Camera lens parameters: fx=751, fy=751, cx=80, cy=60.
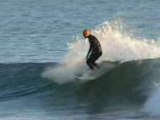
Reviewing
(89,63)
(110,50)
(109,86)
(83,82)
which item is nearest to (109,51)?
(110,50)

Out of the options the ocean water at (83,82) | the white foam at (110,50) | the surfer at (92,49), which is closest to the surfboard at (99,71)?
the ocean water at (83,82)

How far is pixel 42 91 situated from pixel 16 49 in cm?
1425

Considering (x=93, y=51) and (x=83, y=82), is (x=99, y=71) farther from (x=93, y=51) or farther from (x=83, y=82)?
(x=93, y=51)

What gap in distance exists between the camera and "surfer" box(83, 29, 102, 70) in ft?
79.0

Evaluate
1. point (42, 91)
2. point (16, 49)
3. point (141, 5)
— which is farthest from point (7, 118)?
point (141, 5)

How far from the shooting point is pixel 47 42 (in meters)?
44.8

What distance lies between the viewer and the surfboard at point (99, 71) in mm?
25241

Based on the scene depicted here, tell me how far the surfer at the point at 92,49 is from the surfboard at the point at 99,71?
2.05 feet

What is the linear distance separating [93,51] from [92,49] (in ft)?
0.28

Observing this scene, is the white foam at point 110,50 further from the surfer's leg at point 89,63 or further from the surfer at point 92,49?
the surfer at point 92,49

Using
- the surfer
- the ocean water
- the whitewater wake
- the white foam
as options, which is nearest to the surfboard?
the ocean water

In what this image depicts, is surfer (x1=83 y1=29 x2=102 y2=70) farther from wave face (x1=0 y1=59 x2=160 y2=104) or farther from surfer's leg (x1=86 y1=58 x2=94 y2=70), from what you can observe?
wave face (x1=0 y1=59 x2=160 y2=104)

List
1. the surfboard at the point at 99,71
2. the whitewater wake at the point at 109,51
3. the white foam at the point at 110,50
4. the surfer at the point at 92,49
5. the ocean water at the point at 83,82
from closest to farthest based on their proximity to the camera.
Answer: the ocean water at the point at 83,82
the surfer at the point at 92,49
the surfboard at the point at 99,71
the whitewater wake at the point at 109,51
the white foam at the point at 110,50

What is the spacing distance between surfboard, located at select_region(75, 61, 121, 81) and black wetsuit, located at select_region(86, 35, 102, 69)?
0.67 m
